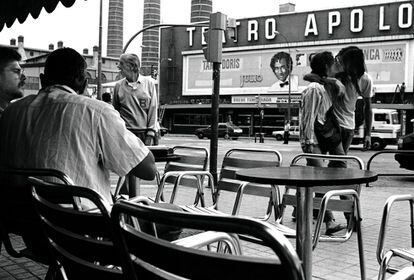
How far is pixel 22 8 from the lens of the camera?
5.66 m

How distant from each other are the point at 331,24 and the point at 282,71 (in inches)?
280

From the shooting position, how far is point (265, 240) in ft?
3.97

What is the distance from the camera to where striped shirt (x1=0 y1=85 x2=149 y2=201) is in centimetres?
262

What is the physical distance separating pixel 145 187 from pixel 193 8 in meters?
91.0

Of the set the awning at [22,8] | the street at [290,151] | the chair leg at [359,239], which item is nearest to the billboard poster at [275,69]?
the street at [290,151]

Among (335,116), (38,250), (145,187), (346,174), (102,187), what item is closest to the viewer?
(38,250)

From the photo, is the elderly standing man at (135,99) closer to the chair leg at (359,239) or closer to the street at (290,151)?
the chair leg at (359,239)

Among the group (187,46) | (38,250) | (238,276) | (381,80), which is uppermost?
(187,46)

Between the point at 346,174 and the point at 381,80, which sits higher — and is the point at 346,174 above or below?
below

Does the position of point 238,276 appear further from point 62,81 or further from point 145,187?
point 145,187

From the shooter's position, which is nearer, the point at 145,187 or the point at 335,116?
the point at 335,116

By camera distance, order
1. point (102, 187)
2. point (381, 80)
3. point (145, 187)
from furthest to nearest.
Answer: point (381, 80) → point (145, 187) → point (102, 187)

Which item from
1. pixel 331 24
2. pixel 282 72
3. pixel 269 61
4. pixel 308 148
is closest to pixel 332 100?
pixel 308 148

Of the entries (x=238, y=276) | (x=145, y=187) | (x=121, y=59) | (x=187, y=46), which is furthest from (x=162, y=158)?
(x=187, y=46)
